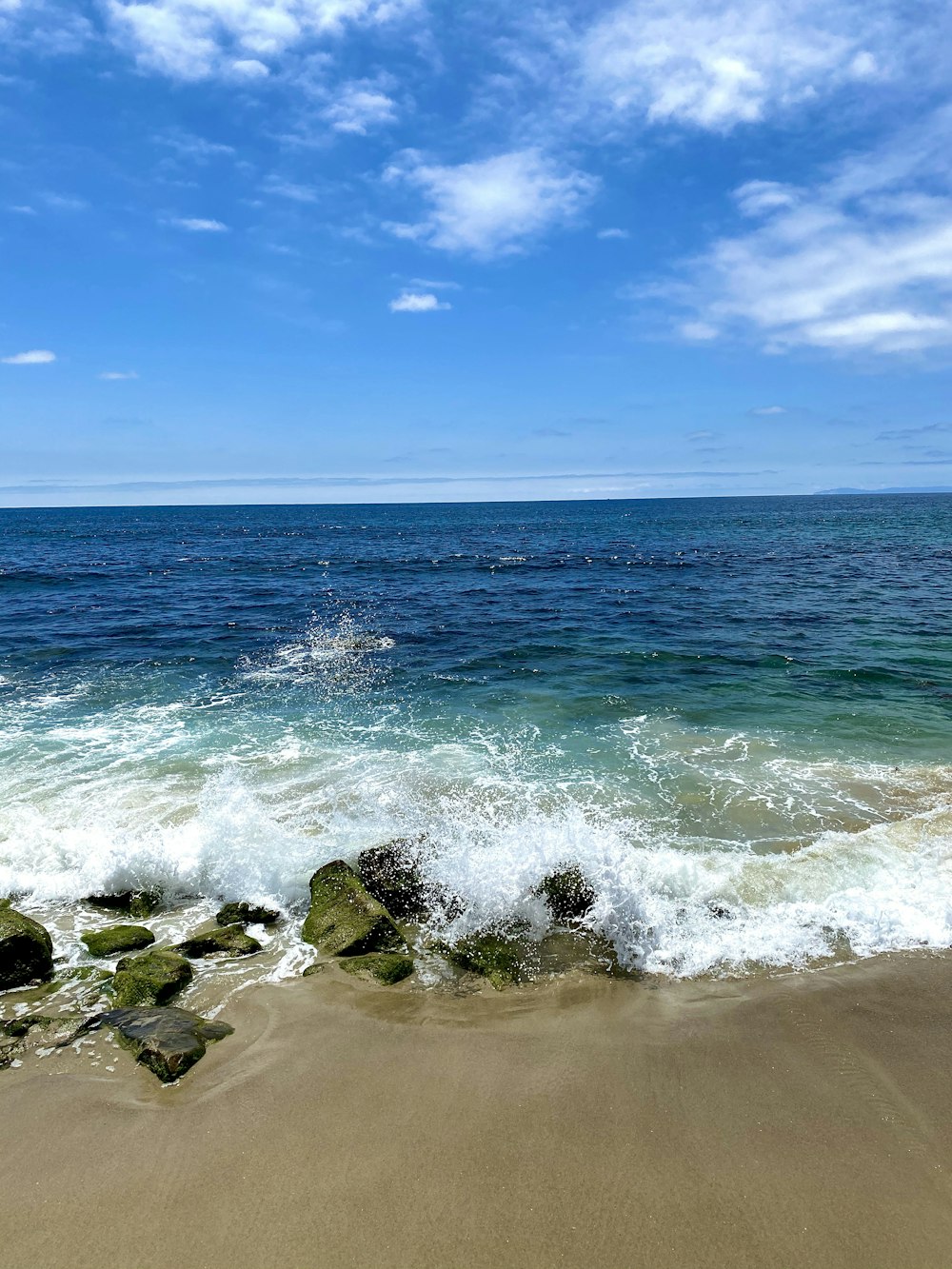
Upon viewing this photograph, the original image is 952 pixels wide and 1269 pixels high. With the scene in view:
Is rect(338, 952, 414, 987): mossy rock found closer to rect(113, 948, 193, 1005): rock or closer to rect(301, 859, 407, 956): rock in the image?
rect(301, 859, 407, 956): rock

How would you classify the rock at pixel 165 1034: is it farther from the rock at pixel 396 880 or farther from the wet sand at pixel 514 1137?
the rock at pixel 396 880

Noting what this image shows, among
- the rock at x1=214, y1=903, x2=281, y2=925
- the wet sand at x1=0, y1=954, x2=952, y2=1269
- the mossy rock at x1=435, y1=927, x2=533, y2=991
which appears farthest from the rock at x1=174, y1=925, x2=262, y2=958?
the mossy rock at x1=435, y1=927, x2=533, y2=991

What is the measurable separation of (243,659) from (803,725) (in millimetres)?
17847

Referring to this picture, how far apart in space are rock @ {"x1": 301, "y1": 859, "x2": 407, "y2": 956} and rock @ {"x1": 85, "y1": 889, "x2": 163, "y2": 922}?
8.15ft

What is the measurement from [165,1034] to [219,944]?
5.70ft

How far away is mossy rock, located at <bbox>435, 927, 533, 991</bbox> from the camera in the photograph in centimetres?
747

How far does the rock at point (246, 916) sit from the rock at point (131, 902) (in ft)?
3.71

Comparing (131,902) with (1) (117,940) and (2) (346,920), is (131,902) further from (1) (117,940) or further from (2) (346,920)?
(2) (346,920)

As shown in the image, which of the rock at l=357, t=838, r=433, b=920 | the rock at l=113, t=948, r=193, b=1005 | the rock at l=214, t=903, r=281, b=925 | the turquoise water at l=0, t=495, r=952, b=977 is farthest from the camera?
the rock at l=357, t=838, r=433, b=920

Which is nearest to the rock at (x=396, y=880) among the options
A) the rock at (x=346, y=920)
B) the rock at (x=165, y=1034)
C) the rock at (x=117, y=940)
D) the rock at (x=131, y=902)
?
the rock at (x=346, y=920)

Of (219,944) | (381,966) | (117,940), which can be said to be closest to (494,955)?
(381,966)

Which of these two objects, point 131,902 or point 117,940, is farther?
point 131,902

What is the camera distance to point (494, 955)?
25.3ft

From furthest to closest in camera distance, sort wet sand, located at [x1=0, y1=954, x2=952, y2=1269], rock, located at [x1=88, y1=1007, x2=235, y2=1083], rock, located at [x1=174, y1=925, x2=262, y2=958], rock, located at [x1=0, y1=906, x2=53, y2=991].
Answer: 1. rock, located at [x1=174, y1=925, x2=262, y2=958]
2. rock, located at [x1=0, y1=906, x2=53, y2=991]
3. rock, located at [x1=88, y1=1007, x2=235, y2=1083]
4. wet sand, located at [x1=0, y1=954, x2=952, y2=1269]
